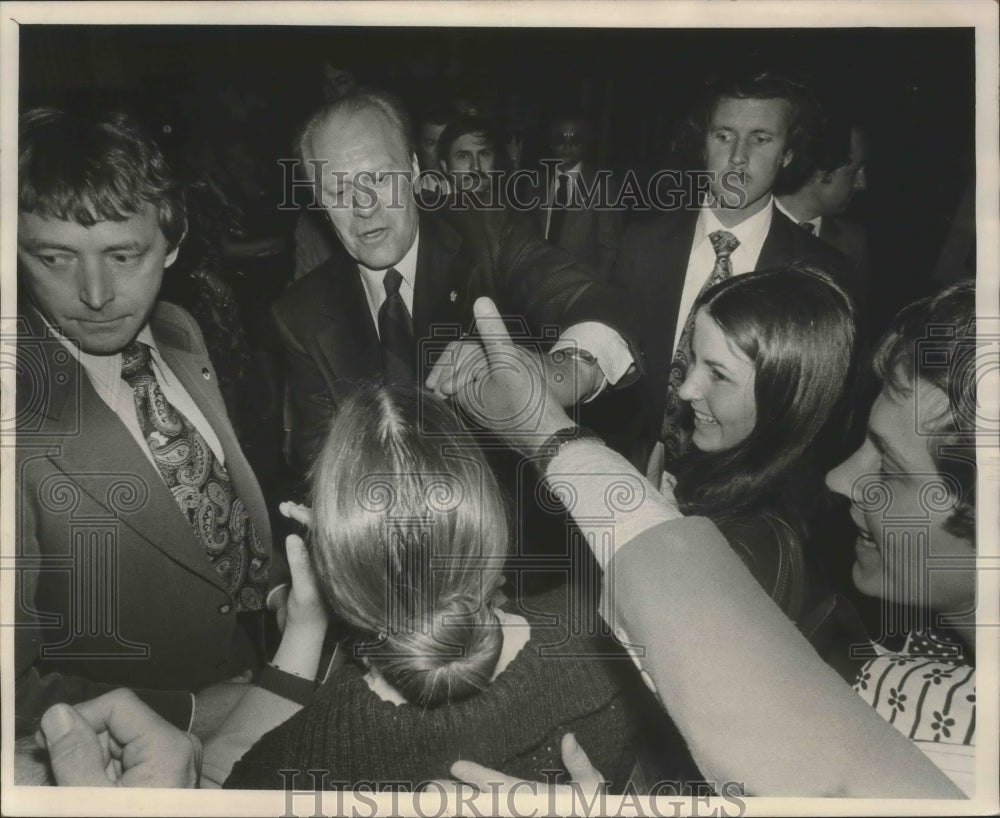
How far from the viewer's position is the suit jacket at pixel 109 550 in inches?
104

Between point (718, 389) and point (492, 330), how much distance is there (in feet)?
2.06

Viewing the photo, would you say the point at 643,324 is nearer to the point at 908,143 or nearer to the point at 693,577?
the point at 693,577

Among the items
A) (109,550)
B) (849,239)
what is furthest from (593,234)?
(109,550)

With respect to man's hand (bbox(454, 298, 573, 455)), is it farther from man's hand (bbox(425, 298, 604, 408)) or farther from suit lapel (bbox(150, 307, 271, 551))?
suit lapel (bbox(150, 307, 271, 551))

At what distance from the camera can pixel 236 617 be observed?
8.73 feet

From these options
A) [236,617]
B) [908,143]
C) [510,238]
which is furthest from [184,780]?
[908,143]

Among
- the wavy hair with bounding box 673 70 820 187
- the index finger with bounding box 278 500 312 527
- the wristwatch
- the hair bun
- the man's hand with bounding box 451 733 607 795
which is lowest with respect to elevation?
the man's hand with bounding box 451 733 607 795

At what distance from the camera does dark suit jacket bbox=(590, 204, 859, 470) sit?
262 centimetres

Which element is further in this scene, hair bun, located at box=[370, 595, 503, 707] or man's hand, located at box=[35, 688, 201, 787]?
man's hand, located at box=[35, 688, 201, 787]

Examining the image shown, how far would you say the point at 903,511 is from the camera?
8.58 ft

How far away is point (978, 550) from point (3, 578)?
2696 millimetres

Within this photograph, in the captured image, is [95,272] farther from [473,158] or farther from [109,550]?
[473,158]

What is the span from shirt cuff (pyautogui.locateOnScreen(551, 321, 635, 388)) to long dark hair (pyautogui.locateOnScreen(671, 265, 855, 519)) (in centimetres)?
25

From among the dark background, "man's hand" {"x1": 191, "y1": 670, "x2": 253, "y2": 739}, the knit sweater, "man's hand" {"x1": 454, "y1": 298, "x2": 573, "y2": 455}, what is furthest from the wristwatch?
"man's hand" {"x1": 191, "y1": 670, "x2": 253, "y2": 739}
